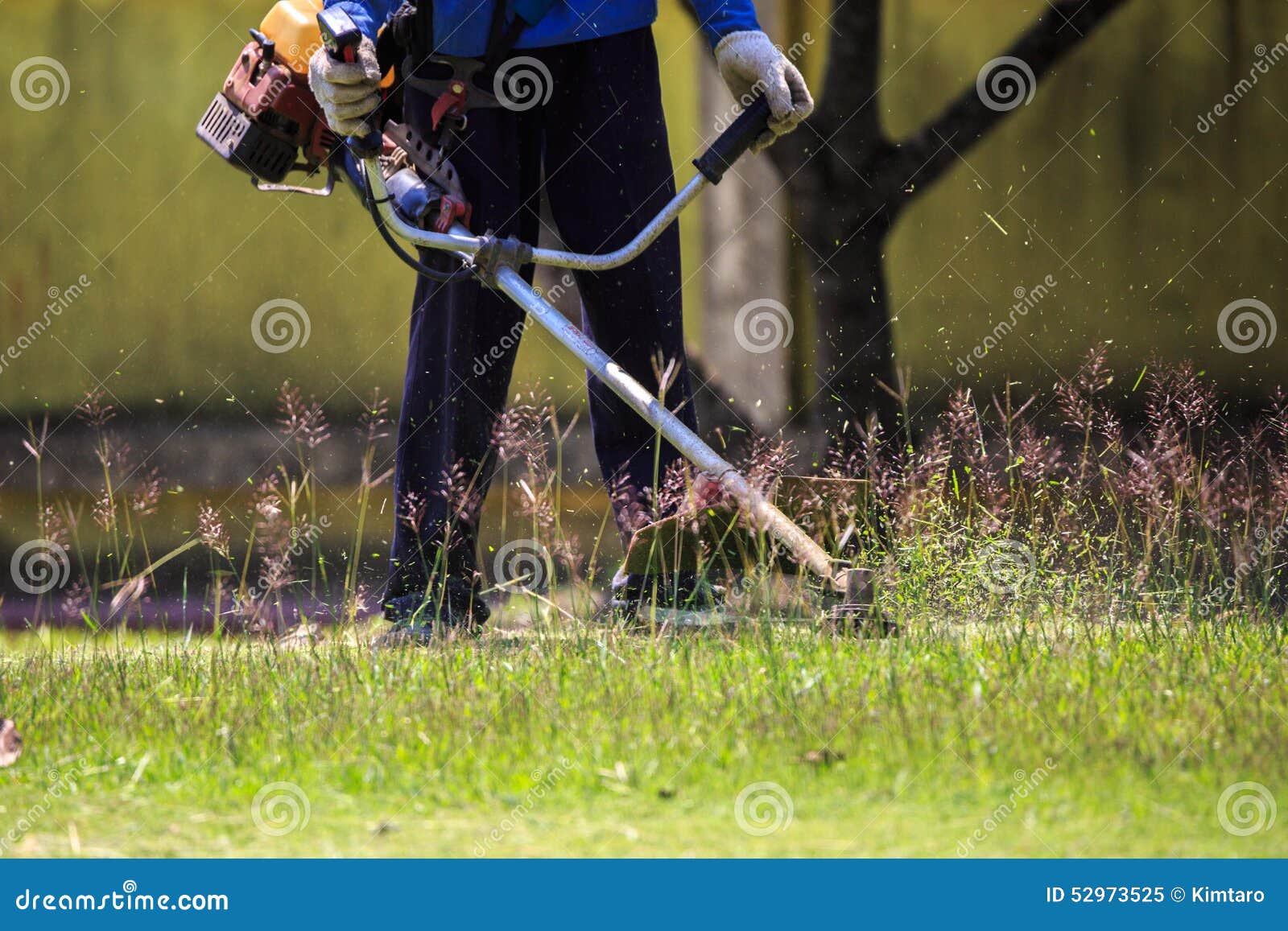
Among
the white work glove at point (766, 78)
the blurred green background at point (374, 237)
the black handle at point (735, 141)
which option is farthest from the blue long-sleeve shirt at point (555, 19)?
the blurred green background at point (374, 237)

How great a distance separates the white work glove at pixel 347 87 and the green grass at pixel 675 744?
1.15 meters

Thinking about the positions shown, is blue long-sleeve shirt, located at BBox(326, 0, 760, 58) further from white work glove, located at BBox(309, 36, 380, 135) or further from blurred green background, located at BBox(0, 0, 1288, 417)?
blurred green background, located at BBox(0, 0, 1288, 417)

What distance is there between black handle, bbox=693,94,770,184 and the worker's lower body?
1.42ft

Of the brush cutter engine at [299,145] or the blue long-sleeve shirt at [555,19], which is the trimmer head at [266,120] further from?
the blue long-sleeve shirt at [555,19]

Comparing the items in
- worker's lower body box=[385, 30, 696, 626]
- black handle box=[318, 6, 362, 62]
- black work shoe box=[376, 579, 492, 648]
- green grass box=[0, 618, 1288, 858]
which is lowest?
green grass box=[0, 618, 1288, 858]

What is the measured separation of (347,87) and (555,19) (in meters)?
0.52

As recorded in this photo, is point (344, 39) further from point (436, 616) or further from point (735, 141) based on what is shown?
point (436, 616)

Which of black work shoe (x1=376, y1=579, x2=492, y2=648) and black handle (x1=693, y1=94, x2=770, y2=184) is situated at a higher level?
black handle (x1=693, y1=94, x2=770, y2=184)

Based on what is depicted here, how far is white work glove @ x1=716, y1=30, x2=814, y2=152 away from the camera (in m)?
3.33

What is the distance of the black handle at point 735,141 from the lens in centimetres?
321

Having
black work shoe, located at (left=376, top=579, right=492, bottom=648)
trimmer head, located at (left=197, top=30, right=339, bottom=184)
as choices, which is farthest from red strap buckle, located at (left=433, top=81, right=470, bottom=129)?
black work shoe, located at (left=376, top=579, right=492, bottom=648)

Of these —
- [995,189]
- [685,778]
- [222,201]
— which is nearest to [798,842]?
[685,778]

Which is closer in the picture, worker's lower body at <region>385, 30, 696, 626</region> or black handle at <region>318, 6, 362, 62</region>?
black handle at <region>318, 6, 362, 62</region>

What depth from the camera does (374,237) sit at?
5977 mm
